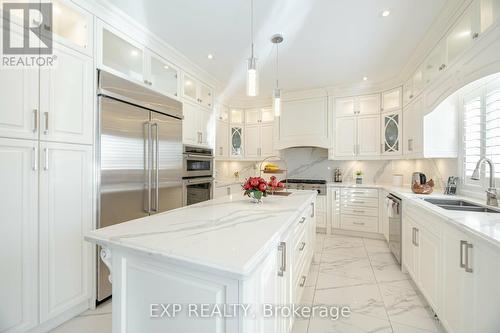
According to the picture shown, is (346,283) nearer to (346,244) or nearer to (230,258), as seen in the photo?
(346,244)

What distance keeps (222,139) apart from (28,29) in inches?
132

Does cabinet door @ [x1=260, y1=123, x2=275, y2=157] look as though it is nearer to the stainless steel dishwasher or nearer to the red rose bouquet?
the stainless steel dishwasher

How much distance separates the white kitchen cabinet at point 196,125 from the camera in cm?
316

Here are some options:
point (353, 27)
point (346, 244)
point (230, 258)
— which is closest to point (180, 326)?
point (230, 258)

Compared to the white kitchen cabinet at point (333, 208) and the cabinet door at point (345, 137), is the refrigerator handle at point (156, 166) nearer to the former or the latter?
the white kitchen cabinet at point (333, 208)

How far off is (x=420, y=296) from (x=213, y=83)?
3.91 meters

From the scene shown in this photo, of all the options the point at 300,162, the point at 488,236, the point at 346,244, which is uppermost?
the point at 300,162

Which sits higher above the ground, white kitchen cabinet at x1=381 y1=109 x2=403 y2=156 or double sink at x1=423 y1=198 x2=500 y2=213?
white kitchen cabinet at x1=381 y1=109 x2=403 y2=156

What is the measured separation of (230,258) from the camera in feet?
2.62

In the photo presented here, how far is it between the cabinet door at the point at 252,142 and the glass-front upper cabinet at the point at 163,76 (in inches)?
87.0

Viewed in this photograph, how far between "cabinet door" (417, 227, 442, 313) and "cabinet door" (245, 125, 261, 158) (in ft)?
10.9

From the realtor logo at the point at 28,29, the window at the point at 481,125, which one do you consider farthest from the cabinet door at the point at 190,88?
the window at the point at 481,125

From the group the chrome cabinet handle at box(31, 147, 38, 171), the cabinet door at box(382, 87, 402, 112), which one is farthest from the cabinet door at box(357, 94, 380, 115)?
the chrome cabinet handle at box(31, 147, 38, 171)

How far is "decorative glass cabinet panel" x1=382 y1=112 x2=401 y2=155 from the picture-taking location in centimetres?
367
